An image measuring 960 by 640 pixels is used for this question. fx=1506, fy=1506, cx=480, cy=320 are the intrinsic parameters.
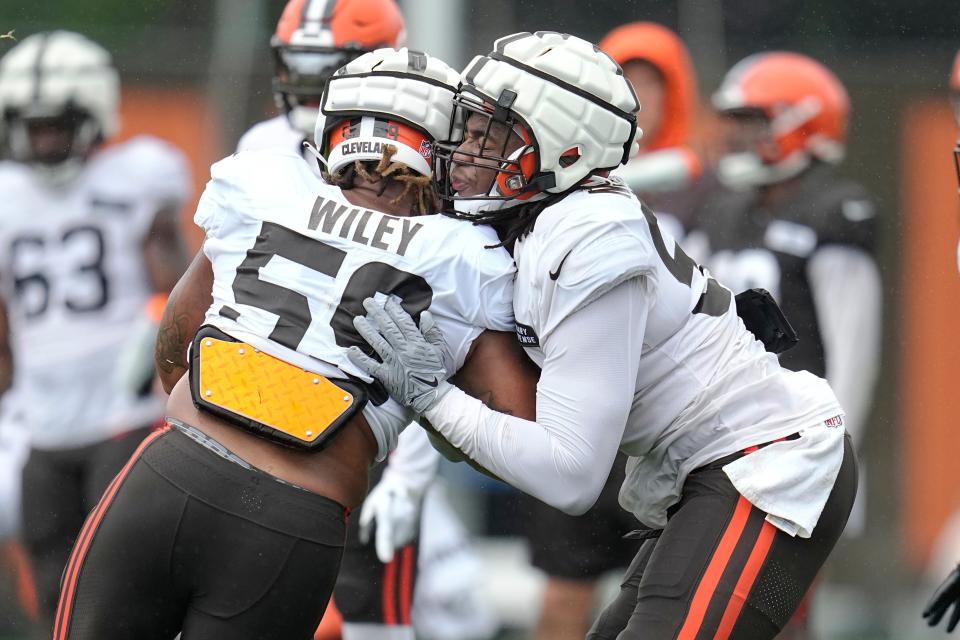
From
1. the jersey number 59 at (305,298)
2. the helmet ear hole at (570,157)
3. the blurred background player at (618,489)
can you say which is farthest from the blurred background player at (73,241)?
the helmet ear hole at (570,157)

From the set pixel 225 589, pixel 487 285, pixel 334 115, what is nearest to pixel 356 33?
pixel 334 115

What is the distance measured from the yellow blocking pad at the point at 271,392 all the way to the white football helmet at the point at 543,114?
1.67ft

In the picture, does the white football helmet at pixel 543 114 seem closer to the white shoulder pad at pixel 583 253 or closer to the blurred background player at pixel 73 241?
the white shoulder pad at pixel 583 253

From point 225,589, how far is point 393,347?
1.76ft

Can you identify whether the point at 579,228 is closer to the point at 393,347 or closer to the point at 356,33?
the point at 393,347

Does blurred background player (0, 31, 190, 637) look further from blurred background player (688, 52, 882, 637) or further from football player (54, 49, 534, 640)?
football player (54, 49, 534, 640)

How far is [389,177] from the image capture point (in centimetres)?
304

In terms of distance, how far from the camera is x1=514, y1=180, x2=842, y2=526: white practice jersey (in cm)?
282

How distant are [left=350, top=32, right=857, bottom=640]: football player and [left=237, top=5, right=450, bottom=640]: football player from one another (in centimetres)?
133

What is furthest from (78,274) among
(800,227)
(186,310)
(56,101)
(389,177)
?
(389,177)

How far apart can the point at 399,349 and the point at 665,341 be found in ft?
1.82

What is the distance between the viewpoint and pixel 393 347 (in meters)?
2.81

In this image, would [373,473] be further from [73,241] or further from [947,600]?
[947,600]

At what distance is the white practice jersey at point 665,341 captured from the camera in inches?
111
